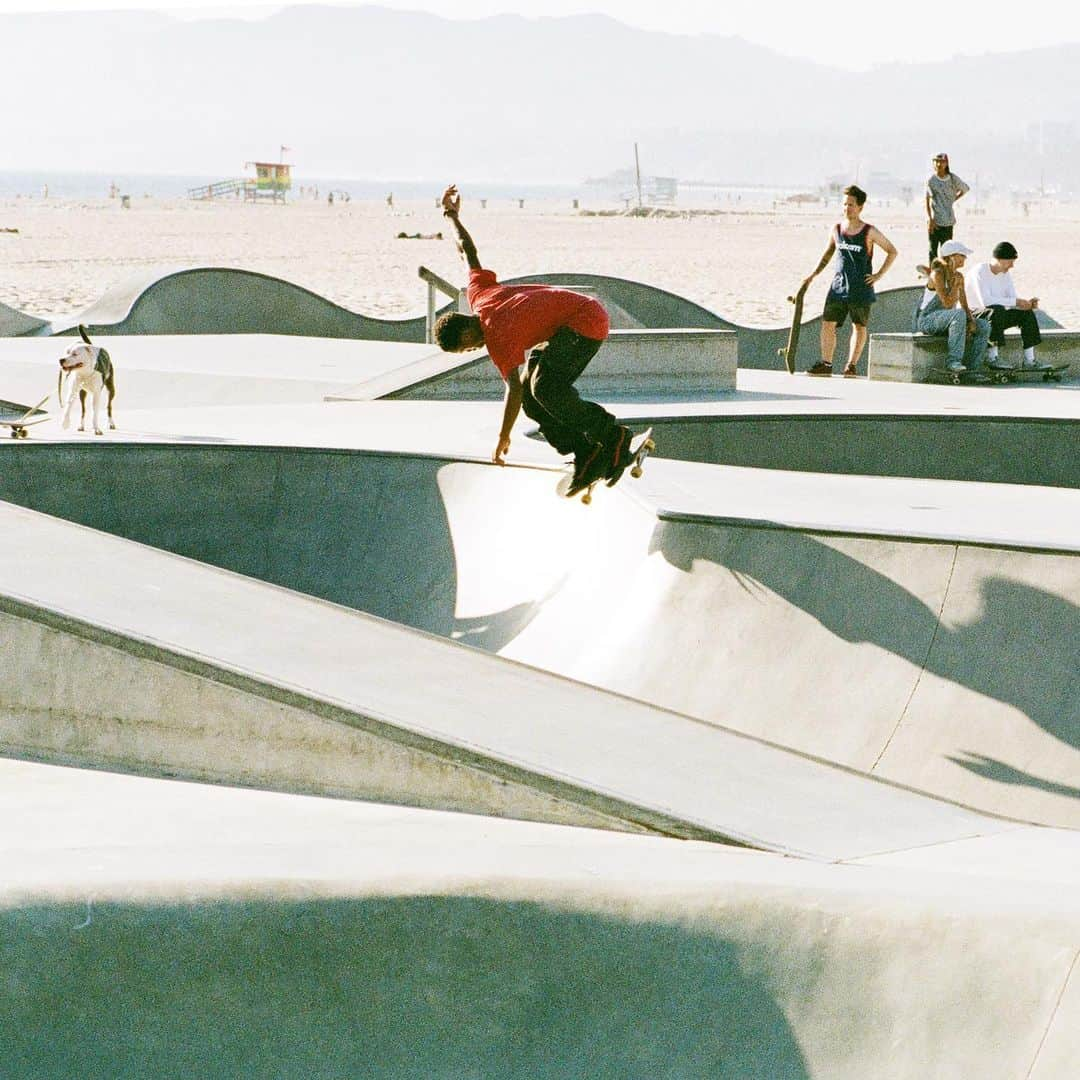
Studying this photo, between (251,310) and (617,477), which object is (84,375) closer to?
(617,477)

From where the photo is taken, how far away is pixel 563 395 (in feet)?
24.6

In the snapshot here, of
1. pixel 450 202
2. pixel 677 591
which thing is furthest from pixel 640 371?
pixel 677 591

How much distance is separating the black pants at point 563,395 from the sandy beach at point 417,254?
59.9 feet

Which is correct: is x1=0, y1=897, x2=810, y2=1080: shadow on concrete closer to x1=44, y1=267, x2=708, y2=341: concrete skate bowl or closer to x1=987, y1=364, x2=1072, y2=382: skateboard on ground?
x1=987, y1=364, x2=1072, y2=382: skateboard on ground

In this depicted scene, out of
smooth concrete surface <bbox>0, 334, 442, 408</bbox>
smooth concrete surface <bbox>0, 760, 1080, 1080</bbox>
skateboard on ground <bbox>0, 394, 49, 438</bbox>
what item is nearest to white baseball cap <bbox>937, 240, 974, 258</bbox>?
smooth concrete surface <bbox>0, 334, 442, 408</bbox>

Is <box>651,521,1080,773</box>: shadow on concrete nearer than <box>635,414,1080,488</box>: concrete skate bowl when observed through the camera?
Yes

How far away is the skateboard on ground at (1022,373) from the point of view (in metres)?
14.0

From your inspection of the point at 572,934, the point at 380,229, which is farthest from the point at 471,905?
the point at 380,229

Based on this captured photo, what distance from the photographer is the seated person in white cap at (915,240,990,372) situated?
13477 mm

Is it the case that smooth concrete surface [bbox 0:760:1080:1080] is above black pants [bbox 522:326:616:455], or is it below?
below

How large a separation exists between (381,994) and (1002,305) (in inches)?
465

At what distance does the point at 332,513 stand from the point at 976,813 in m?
4.82

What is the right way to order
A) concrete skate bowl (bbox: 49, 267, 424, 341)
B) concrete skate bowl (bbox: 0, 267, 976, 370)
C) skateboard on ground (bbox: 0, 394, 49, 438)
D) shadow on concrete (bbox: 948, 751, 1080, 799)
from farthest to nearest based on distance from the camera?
1. concrete skate bowl (bbox: 49, 267, 424, 341)
2. concrete skate bowl (bbox: 0, 267, 976, 370)
3. skateboard on ground (bbox: 0, 394, 49, 438)
4. shadow on concrete (bbox: 948, 751, 1080, 799)

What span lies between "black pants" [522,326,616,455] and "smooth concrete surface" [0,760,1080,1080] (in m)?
4.16
